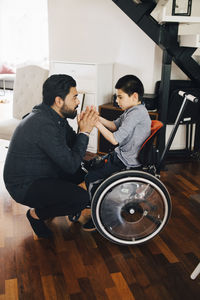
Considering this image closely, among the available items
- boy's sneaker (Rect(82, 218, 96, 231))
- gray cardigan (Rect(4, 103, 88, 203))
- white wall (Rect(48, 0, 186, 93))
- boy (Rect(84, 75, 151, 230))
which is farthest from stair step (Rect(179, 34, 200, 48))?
boy's sneaker (Rect(82, 218, 96, 231))

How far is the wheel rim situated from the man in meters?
0.19

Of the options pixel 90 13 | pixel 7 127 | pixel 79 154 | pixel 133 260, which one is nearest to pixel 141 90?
pixel 79 154

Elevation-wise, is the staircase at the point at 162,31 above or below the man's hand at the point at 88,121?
above

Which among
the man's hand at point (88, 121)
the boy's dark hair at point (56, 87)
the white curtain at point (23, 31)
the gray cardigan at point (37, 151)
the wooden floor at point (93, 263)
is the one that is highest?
the white curtain at point (23, 31)

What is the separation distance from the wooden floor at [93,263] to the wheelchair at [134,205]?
0.13m

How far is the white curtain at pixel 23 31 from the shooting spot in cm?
725

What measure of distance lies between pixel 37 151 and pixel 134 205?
64 cm

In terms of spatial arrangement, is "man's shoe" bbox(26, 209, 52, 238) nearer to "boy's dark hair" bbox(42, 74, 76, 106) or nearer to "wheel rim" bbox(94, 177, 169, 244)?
"wheel rim" bbox(94, 177, 169, 244)

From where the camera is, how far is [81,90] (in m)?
3.32

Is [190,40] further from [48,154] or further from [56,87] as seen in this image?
[48,154]

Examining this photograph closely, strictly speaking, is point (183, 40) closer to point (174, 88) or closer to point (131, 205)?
point (174, 88)

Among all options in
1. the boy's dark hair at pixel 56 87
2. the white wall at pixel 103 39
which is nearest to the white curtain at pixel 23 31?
the white wall at pixel 103 39

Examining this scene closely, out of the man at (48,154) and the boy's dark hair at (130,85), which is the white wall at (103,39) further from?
the man at (48,154)

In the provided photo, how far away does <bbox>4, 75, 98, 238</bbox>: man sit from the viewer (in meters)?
1.73
